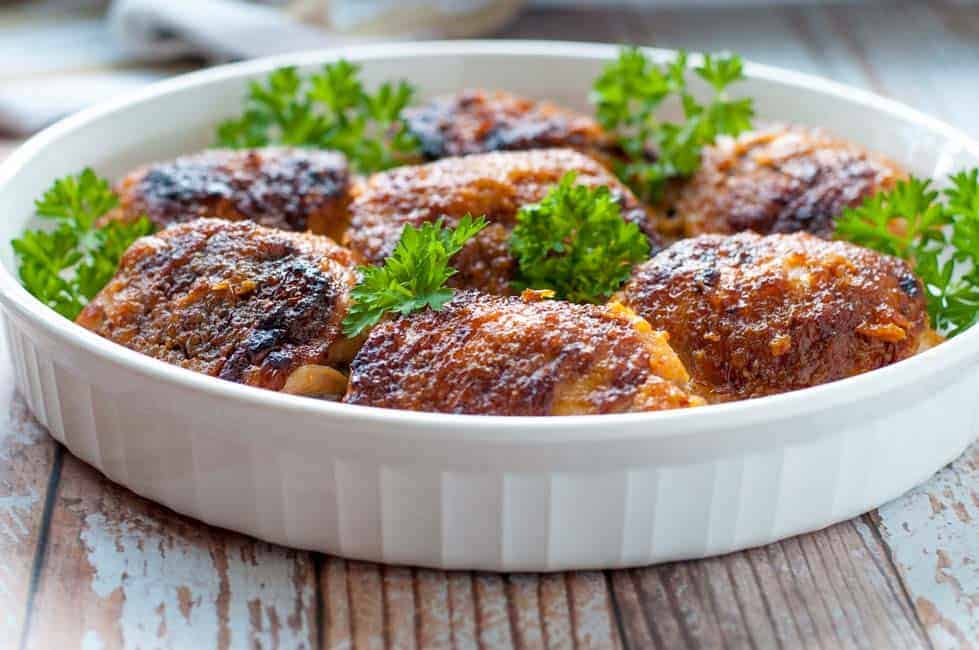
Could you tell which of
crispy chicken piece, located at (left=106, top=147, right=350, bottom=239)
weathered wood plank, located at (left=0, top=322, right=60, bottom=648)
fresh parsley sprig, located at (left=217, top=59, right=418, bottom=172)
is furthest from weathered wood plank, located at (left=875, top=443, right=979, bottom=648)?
fresh parsley sprig, located at (left=217, top=59, right=418, bottom=172)

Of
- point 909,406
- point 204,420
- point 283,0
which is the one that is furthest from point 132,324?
point 283,0

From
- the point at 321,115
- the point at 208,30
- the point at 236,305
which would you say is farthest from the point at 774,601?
the point at 208,30

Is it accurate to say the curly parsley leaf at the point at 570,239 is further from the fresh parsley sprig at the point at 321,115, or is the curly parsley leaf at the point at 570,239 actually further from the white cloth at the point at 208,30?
the white cloth at the point at 208,30

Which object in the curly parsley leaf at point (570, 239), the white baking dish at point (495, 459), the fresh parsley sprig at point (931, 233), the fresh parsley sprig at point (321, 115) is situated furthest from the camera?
the fresh parsley sprig at point (321, 115)

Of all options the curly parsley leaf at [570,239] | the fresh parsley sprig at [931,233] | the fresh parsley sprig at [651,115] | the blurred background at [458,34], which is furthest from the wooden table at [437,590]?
the blurred background at [458,34]

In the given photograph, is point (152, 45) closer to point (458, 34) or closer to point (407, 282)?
point (458, 34)
